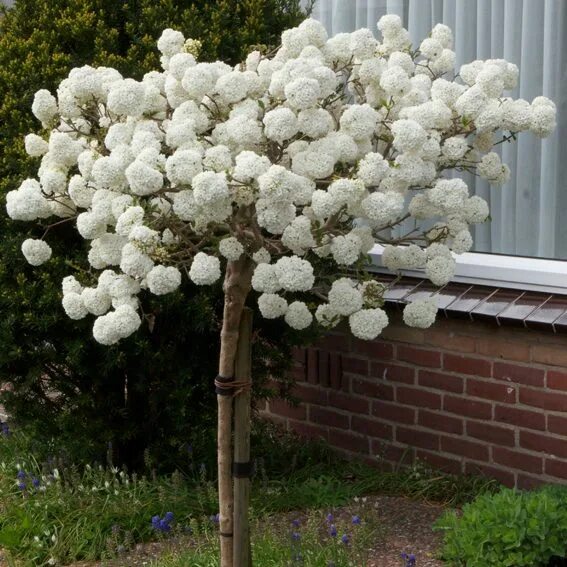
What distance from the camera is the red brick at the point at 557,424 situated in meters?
4.56

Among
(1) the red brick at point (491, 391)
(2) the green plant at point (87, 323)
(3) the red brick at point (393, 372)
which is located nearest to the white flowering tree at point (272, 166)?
(2) the green plant at point (87, 323)

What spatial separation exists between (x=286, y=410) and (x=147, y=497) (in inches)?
57.2

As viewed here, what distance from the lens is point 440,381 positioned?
5031 mm

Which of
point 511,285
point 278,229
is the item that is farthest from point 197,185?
point 511,285

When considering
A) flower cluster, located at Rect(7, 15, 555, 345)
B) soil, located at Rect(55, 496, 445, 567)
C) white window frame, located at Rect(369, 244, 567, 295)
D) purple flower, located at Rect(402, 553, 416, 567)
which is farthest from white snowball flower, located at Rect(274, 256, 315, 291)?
white window frame, located at Rect(369, 244, 567, 295)

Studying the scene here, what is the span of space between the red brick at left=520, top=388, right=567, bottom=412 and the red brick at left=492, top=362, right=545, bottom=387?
0.12ft

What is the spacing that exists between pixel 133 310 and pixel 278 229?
0.46m

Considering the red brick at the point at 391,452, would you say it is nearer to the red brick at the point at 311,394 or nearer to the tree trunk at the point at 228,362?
the red brick at the point at 311,394

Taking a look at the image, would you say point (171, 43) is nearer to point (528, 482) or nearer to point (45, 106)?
point (45, 106)

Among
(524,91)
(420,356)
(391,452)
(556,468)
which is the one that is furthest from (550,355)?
(524,91)

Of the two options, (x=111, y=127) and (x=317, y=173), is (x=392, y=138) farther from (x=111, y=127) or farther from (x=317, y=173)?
(x=111, y=127)

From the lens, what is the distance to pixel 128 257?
2742 mm

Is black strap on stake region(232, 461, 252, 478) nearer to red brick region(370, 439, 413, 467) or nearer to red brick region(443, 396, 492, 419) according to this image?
red brick region(443, 396, 492, 419)

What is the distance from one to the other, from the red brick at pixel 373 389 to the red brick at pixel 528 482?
2.59 ft
